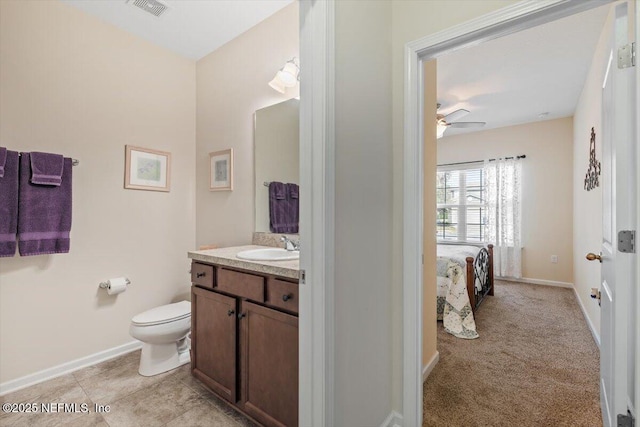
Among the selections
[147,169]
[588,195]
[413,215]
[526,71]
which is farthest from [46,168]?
[588,195]

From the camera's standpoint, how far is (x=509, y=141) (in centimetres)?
503

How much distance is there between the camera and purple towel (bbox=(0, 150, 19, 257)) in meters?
1.90

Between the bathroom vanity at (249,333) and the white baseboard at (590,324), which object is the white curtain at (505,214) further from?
the bathroom vanity at (249,333)

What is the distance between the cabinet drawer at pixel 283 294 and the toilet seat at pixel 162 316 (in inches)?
42.8

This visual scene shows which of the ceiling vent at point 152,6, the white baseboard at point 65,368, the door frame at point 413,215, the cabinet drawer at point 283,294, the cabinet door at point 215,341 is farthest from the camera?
the ceiling vent at point 152,6

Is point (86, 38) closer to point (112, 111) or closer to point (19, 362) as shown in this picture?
point (112, 111)

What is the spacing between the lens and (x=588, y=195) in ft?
10.3

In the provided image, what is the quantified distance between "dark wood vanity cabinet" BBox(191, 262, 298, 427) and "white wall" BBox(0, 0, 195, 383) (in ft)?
3.40

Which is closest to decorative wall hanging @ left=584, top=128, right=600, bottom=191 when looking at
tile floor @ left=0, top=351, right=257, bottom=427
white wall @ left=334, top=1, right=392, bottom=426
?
white wall @ left=334, top=1, right=392, bottom=426

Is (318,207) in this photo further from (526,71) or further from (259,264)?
(526,71)

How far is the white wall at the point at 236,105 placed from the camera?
7.97 feet

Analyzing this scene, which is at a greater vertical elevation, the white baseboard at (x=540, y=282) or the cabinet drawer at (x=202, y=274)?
the cabinet drawer at (x=202, y=274)

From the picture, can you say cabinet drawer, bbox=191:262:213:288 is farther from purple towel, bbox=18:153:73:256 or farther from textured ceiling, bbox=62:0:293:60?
textured ceiling, bbox=62:0:293:60

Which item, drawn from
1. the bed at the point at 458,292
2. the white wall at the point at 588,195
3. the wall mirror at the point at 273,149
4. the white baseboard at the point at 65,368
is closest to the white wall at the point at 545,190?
the white wall at the point at 588,195
